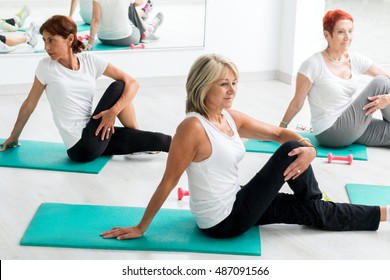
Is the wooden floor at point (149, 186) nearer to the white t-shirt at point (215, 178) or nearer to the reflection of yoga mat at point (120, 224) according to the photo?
the reflection of yoga mat at point (120, 224)

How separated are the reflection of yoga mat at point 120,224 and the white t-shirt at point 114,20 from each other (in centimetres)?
254

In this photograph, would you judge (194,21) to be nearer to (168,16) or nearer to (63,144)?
(168,16)

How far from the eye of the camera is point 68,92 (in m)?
4.55

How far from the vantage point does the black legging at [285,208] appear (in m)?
3.44

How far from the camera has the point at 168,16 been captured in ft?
20.8

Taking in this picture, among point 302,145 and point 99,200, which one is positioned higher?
point 302,145

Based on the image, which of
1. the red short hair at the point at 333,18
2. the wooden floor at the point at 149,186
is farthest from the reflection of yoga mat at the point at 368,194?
the red short hair at the point at 333,18

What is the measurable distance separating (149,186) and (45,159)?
2.45ft

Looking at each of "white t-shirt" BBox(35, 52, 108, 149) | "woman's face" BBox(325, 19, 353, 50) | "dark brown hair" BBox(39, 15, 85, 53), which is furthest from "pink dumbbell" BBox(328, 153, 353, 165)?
"dark brown hair" BBox(39, 15, 85, 53)

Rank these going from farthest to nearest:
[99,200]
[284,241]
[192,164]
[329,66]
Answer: [329,66]
[99,200]
[284,241]
[192,164]

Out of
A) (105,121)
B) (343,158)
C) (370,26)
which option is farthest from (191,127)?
(370,26)

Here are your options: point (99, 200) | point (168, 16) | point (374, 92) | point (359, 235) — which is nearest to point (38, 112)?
point (168, 16)

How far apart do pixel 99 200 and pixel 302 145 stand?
1.17m

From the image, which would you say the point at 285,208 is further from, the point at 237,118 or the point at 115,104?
the point at 115,104
